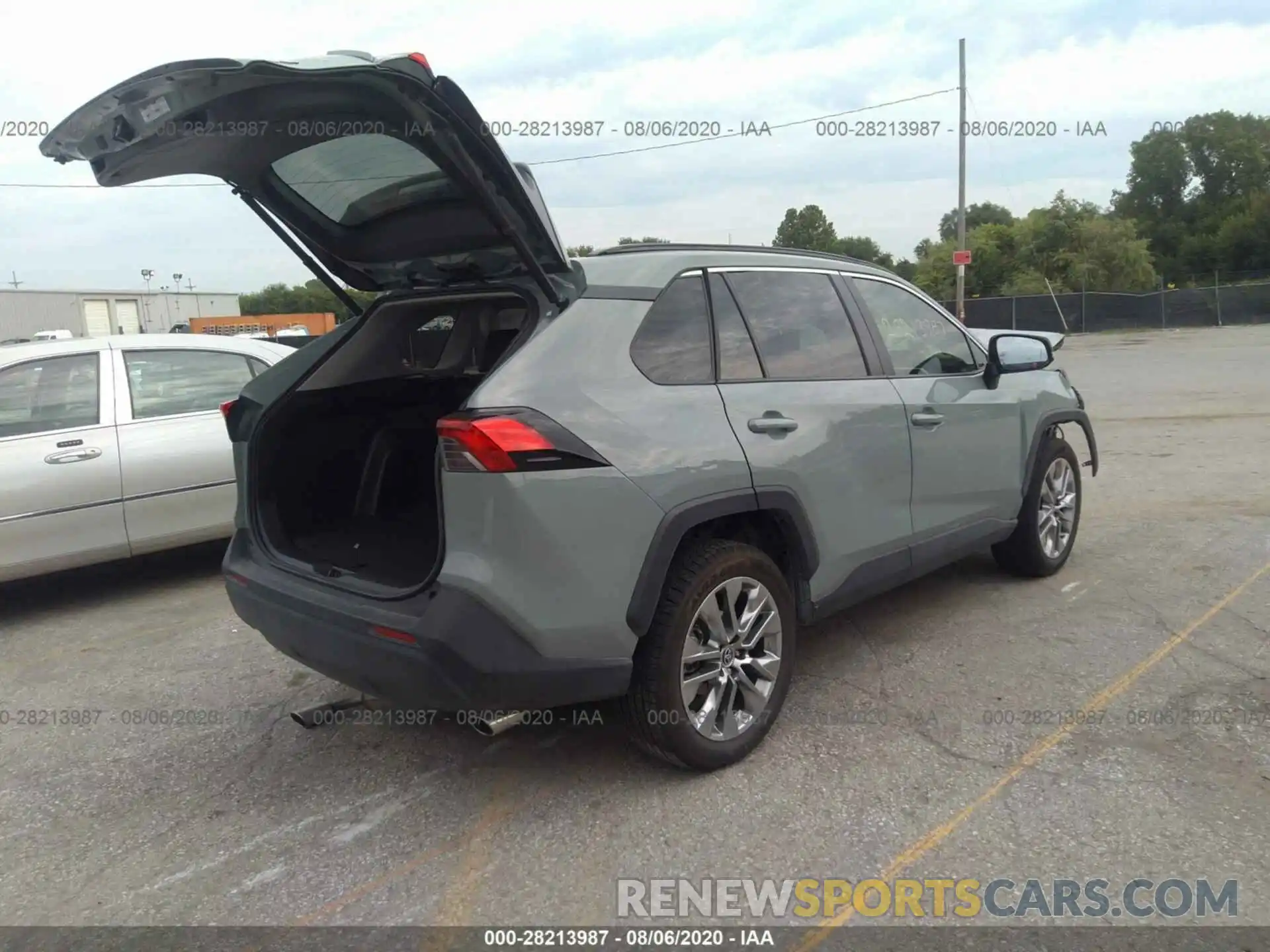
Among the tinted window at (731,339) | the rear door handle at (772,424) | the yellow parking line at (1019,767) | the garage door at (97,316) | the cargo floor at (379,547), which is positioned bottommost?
the yellow parking line at (1019,767)

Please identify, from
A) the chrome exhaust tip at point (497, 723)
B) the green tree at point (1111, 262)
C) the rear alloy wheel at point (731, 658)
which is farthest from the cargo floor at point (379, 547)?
the green tree at point (1111, 262)

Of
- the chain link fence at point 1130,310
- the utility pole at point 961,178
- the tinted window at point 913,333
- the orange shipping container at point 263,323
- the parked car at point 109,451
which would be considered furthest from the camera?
the chain link fence at point 1130,310

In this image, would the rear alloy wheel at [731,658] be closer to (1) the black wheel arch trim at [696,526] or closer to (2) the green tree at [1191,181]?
(1) the black wheel arch trim at [696,526]

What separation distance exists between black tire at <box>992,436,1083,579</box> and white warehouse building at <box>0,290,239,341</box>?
41499 millimetres

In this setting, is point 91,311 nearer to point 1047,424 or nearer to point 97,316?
point 97,316

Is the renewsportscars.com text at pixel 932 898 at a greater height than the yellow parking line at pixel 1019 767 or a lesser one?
lesser

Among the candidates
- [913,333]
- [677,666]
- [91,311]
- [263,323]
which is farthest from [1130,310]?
[91,311]

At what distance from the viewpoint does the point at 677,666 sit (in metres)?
3.00

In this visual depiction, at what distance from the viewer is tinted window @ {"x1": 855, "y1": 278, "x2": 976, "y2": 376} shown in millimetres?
4105

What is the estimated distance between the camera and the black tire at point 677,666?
2.98 meters

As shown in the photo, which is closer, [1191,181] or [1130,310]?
[1130,310]

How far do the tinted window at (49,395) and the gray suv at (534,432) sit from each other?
2235mm

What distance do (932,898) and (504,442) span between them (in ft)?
5.64

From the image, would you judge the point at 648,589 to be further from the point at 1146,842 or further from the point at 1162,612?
the point at 1162,612
